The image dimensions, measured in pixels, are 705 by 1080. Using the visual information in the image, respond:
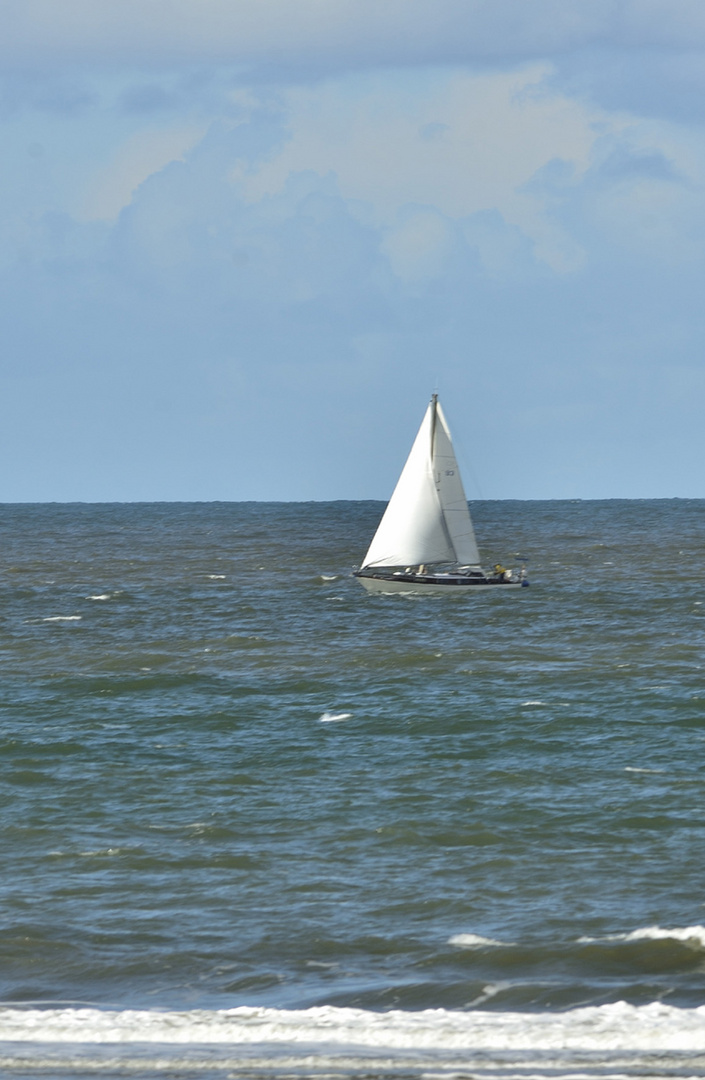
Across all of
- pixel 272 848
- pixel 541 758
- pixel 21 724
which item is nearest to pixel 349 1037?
pixel 272 848

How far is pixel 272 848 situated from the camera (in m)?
29.9

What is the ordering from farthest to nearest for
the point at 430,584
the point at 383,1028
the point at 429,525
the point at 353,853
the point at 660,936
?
the point at 429,525
the point at 430,584
the point at 353,853
the point at 660,936
the point at 383,1028

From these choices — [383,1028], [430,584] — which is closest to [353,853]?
[383,1028]

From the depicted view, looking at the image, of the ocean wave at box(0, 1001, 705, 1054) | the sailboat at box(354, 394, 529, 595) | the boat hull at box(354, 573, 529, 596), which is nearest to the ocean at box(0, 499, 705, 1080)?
the ocean wave at box(0, 1001, 705, 1054)

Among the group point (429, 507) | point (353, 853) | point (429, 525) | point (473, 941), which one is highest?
point (429, 507)

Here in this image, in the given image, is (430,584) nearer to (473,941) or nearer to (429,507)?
(429,507)

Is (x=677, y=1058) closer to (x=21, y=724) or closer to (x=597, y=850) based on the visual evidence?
(x=597, y=850)

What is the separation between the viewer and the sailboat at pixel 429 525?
273 ft

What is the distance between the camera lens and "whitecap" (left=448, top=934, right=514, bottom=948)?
23.4 m

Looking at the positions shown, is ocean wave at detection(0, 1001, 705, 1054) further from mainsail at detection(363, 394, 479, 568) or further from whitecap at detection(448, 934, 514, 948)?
mainsail at detection(363, 394, 479, 568)

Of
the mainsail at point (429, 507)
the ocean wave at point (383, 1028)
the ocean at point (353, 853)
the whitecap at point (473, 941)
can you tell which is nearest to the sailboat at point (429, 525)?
the mainsail at point (429, 507)

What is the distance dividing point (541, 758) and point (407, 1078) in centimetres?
2134

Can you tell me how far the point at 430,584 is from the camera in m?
82.4

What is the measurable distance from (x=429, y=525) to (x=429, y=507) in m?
1.19
